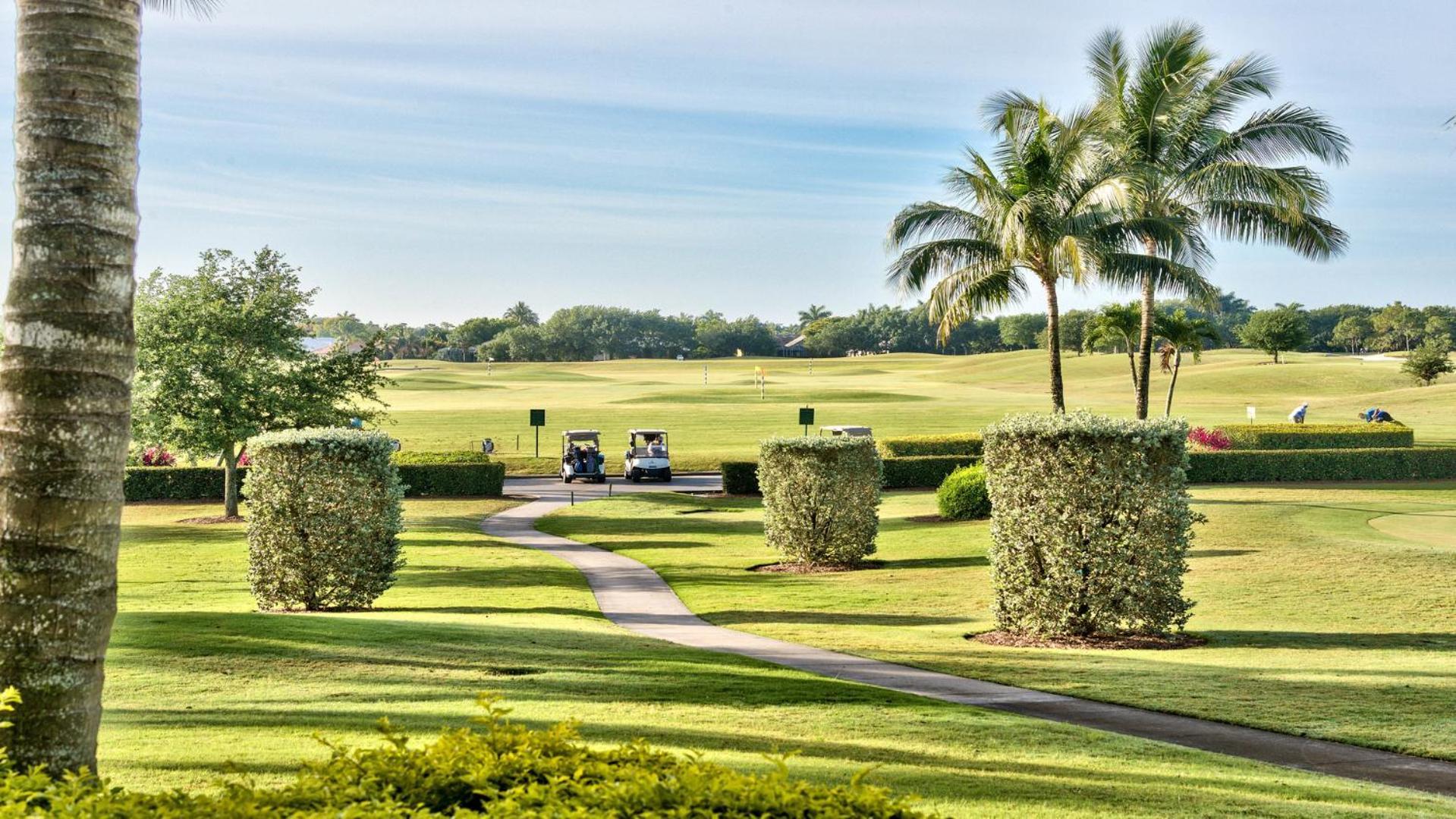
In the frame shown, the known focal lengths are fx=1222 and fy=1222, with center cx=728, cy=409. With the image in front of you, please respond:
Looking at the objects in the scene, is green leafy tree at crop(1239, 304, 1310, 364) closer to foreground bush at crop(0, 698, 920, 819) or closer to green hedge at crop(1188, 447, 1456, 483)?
green hedge at crop(1188, 447, 1456, 483)

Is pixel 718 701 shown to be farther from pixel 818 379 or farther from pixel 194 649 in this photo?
pixel 818 379

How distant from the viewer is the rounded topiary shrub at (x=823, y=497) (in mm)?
22734

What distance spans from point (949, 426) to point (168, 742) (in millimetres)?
62302

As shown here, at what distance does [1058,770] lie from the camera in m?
7.72

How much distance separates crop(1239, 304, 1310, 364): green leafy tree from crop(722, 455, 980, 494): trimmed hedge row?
73345 mm

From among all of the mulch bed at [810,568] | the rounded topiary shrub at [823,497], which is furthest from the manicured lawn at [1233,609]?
the rounded topiary shrub at [823,497]

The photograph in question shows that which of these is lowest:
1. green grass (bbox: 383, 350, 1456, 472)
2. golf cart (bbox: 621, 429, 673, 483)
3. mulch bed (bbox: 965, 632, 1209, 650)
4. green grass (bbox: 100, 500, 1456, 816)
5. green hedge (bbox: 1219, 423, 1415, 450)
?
mulch bed (bbox: 965, 632, 1209, 650)

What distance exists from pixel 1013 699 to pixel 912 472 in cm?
3010

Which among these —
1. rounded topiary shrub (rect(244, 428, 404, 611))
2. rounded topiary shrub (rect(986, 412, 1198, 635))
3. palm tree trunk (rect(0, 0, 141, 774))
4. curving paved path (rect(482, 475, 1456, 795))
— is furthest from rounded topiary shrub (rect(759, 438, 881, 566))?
palm tree trunk (rect(0, 0, 141, 774))

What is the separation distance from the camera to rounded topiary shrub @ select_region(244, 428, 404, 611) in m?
17.4

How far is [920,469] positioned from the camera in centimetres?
4072

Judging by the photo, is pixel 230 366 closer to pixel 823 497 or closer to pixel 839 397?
pixel 823 497

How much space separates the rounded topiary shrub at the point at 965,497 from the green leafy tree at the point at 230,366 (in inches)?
654

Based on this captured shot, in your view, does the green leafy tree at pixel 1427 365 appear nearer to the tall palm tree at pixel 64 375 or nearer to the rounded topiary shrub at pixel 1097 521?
the rounded topiary shrub at pixel 1097 521
